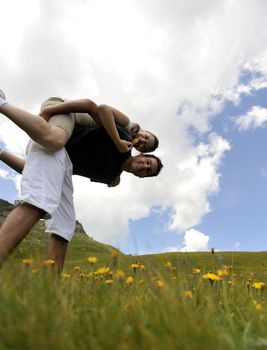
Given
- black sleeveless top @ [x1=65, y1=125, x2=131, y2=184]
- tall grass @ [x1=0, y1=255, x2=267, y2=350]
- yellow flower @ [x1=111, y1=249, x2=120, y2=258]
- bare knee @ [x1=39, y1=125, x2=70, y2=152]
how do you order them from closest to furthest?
tall grass @ [x1=0, y1=255, x2=267, y2=350] < yellow flower @ [x1=111, y1=249, x2=120, y2=258] < bare knee @ [x1=39, y1=125, x2=70, y2=152] < black sleeveless top @ [x1=65, y1=125, x2=131, y2=184]

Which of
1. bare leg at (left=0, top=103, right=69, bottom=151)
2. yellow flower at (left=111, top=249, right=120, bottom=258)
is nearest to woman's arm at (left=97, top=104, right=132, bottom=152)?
bare leg at (left=0, top=103, right=69, bottom=151)

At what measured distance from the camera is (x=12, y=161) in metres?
6.21

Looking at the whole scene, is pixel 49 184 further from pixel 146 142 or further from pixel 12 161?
pixel 146 142

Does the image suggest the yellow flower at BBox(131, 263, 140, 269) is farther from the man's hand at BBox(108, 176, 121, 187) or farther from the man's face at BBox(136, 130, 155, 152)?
the man's face at BBox(136, 130, 155, 152)

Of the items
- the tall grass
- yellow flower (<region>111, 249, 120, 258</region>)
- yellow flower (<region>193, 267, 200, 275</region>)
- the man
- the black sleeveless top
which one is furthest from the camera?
the black sleeveless top

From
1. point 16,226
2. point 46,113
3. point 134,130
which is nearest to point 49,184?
point 16,226

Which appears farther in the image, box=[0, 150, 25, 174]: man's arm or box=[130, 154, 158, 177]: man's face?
box=[0, 150, 25, 174]: man's arm

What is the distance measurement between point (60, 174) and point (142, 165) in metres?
1.26

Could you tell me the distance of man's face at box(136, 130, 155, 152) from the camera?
19.7ft

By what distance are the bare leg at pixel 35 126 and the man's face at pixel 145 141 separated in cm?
137

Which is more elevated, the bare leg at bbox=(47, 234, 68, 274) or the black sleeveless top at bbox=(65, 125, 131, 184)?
the black sleeveless top at bbox=(65, 125, 131, 184)

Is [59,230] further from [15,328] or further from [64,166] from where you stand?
[15,328]

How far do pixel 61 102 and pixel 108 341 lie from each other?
4186mm

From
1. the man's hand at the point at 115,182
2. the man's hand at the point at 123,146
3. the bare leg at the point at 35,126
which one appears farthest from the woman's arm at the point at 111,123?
the man's hand at the point at 115,182
